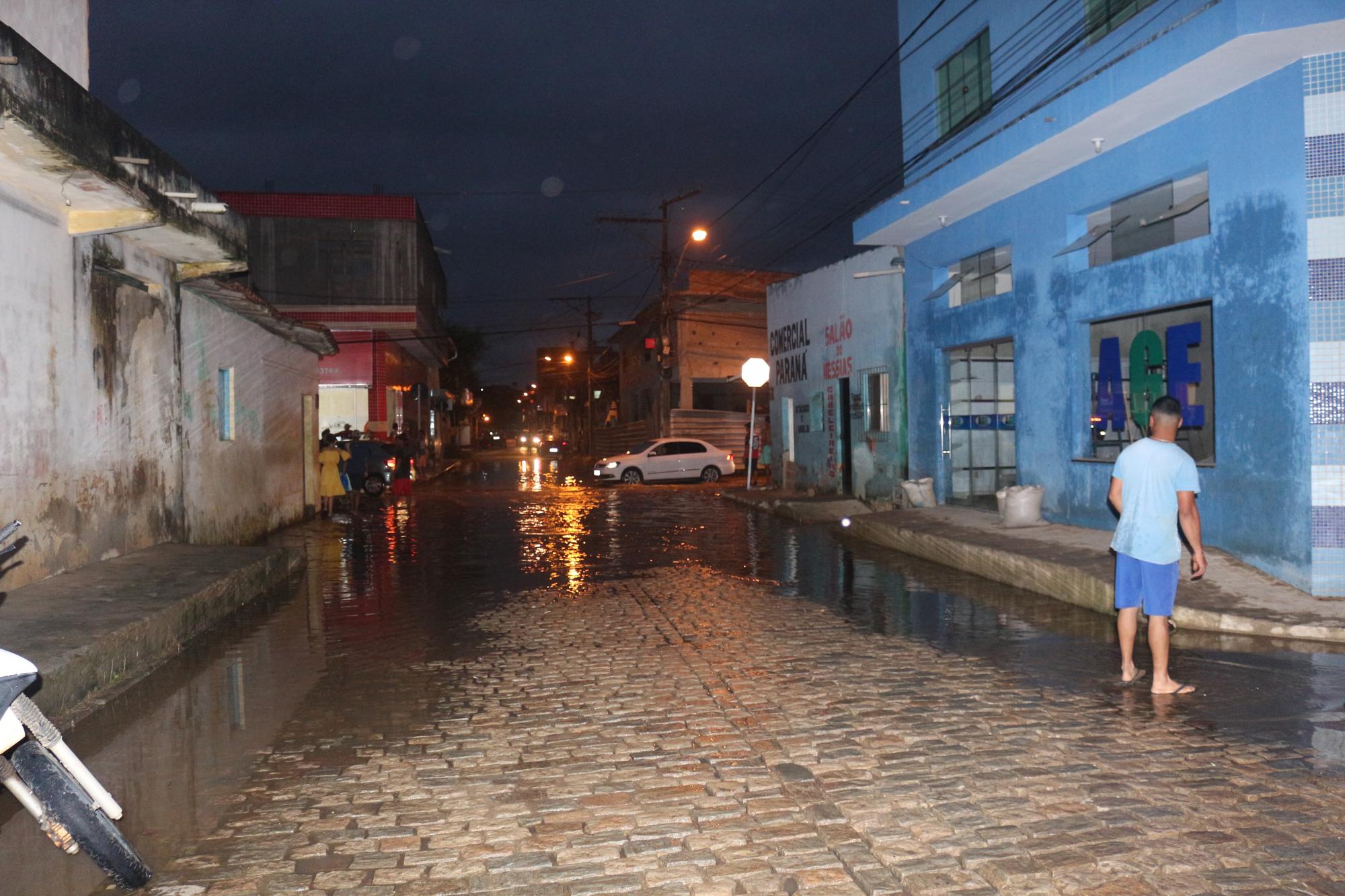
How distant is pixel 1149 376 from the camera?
12.6 meters

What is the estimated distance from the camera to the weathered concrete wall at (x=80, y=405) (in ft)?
30.4

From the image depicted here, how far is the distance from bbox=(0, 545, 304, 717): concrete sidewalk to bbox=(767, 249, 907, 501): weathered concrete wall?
12432mm

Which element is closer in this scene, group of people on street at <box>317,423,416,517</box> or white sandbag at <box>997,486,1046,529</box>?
white sandbag at <box>997,486,1046,529</box>

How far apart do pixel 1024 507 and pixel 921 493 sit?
13.1 ft

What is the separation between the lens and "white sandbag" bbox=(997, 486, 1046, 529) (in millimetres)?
13812

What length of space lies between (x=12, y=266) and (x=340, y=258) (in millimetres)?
37139

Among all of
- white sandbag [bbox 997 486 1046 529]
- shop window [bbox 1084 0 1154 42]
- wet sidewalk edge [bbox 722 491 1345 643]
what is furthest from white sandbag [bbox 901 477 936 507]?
shop window [bbox 1084 0 1154 42]

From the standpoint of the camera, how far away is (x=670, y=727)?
6051 mm

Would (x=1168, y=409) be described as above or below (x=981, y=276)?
below

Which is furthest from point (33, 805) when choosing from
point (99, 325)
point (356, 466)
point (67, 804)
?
point (356, 466)

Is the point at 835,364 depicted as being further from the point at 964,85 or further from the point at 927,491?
the point at 964,85

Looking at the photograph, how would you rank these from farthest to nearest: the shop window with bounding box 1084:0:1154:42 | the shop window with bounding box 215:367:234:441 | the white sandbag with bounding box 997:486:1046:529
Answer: the shop window with bounding box 215:367:234:441, the white sandbag with bounding box 997:486:1046:529, the shop window with bounding box 1084:0:1154:42

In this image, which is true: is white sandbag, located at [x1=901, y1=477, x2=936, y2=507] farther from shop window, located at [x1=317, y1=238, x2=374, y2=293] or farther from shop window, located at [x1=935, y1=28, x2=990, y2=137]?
shop window, located at [x1=317, y1=238, x2=374, y2=293]

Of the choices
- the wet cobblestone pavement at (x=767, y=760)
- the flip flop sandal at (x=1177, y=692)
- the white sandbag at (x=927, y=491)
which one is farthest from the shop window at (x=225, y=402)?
the flip flop sandal at (x=1177, y=692)
